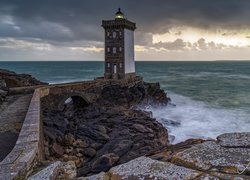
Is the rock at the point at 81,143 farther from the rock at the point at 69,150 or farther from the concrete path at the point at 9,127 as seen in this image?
the concrete path at the point at 9,127

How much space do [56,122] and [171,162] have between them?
9.84 m

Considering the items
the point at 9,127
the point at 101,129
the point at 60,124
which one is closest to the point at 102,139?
the point at 101,129

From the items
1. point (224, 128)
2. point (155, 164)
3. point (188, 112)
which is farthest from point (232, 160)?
point (188, 112)

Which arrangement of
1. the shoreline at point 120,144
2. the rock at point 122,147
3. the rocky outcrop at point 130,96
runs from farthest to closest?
the rocky outcrop at point 130,96 → the rock at point 122,147 → the shoreline at point 120,144

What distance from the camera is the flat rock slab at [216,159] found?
2.00 m

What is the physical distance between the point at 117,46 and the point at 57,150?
20.0m

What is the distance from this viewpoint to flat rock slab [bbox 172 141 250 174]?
2.00m

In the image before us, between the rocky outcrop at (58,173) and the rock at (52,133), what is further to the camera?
the rock at (52,133)

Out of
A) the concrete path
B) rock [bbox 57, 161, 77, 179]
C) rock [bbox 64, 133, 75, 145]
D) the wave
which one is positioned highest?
rock [bbox 57, 161, 77, 179]

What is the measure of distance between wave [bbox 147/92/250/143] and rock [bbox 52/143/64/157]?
738cm

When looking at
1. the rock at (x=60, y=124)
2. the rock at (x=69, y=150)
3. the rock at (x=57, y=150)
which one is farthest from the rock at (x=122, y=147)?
the rock at (x=60, y=124)

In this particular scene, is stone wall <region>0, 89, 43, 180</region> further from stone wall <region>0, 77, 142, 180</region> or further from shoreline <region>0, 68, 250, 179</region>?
shoreline <region>0, 68, 250, 179</region>

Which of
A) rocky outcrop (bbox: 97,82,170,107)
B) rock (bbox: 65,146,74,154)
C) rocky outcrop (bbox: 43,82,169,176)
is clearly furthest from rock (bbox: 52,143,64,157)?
rocky outcrop (bbox: 97,82,170,107)

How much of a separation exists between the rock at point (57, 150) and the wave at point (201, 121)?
7380 mm
